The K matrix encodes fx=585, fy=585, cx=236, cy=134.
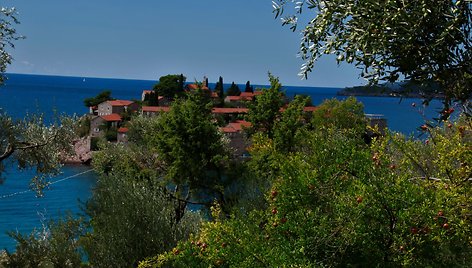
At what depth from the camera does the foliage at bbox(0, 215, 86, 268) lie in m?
17.8

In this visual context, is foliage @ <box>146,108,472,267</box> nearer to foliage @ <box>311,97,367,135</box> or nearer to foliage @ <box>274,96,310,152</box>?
foliage @ <box>274,96,310,152</box>

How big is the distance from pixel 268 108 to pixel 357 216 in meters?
27.3

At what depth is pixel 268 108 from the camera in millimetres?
35281

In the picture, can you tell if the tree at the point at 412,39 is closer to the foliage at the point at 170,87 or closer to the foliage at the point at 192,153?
the foliage at the point at 192,153

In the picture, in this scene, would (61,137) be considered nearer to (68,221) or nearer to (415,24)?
(68,221)

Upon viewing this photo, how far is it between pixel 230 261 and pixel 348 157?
2.46 meters

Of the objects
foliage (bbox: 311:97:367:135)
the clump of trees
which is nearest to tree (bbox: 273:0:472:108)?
the clump of trees

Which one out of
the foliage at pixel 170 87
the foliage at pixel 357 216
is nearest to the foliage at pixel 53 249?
the foliage at pixel 357 216

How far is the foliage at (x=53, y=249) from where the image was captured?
1777cm

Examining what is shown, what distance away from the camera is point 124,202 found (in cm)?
1669

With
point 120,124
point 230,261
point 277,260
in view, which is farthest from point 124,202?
point 120,124

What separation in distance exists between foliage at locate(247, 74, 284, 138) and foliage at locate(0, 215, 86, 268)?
1762cm

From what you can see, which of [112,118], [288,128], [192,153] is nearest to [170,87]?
[112,118]

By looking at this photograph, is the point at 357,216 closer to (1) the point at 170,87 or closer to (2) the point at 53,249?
(2) the point at 53,249
